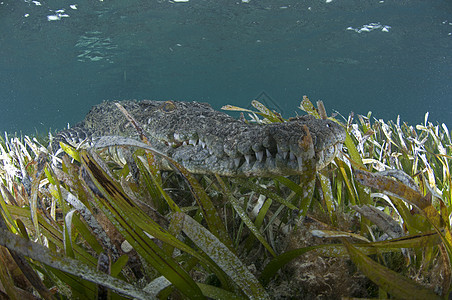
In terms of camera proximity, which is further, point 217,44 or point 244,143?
point 217,44

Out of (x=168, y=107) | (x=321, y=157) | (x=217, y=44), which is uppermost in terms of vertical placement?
(x=321, y=157)

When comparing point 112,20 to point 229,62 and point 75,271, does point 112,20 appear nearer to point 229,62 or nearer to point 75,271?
point 229,62

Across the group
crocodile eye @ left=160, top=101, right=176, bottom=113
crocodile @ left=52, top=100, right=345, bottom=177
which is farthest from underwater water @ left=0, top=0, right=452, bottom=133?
crocodile @ left=52, top=100, right=345, bottom=177

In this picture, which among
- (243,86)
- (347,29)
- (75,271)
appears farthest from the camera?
(243,86)

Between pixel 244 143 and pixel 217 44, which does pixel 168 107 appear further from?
pixel 217 44

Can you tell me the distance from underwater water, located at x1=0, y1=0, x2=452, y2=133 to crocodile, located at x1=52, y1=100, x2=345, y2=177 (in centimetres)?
297

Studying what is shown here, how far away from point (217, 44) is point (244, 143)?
2165cm

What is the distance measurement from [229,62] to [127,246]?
27646 mm

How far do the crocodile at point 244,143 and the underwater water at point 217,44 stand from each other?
2.97 meters

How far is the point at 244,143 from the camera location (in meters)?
1.31

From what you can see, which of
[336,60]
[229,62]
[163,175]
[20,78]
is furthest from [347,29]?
[20,78]

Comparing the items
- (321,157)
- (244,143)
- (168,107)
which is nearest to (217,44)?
(168,107)

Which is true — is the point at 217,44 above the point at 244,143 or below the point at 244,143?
below

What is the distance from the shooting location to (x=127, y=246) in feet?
3.28
